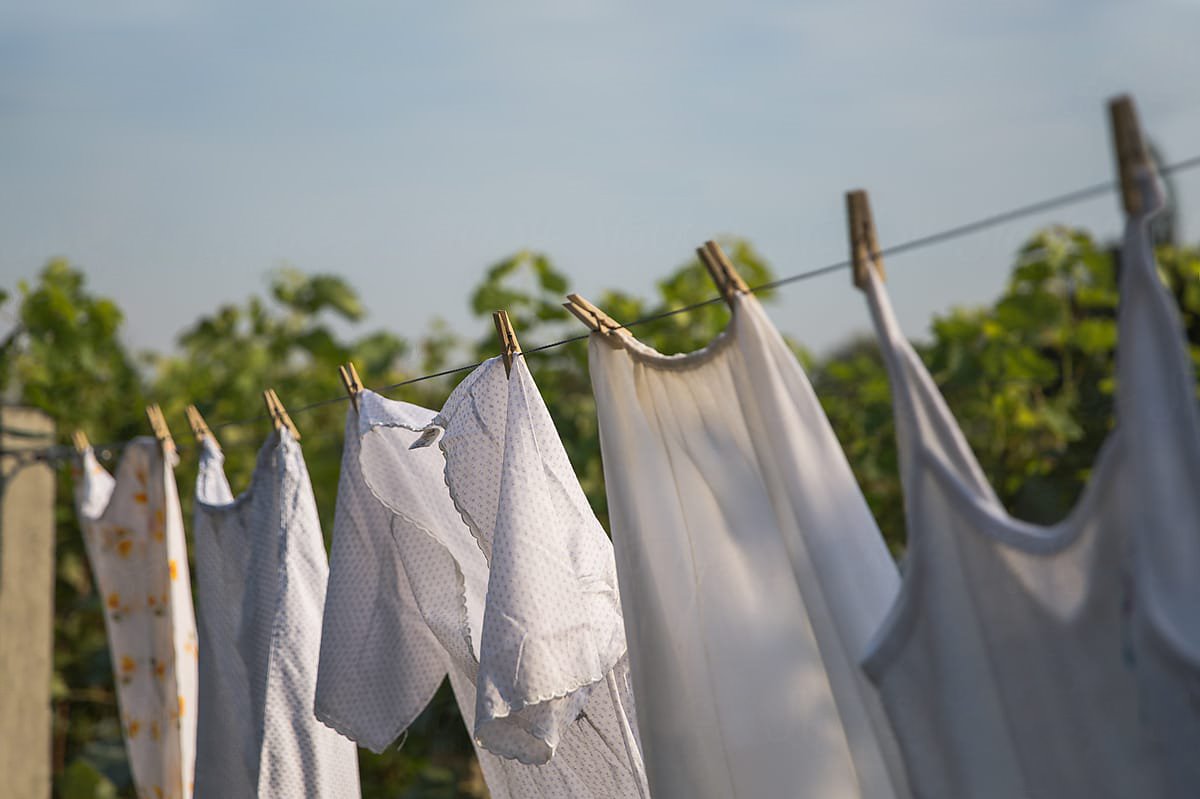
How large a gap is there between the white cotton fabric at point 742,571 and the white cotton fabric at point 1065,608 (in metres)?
0.10

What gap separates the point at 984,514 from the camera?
792mm

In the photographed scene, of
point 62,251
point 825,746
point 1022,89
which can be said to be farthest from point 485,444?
point 62,251

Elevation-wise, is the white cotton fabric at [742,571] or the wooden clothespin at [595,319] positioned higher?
the wooden clothespin at [595,319]

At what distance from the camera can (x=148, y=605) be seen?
187cm

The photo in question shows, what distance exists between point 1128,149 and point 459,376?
7.31ft

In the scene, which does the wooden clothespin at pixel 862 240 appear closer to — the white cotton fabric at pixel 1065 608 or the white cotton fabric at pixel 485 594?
the white cotton fabric at pixel 1065 608

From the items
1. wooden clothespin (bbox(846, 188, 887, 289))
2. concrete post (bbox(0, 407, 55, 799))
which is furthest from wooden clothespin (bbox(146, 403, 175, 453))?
wooden clothespin (bbox(846, 188, 887, 289))

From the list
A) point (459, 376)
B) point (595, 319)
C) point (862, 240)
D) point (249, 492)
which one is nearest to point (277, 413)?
point (249, 492)

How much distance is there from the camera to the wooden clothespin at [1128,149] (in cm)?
70

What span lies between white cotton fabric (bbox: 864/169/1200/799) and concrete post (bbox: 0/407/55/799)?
2.03 m

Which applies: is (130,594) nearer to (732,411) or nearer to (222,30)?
(732,411)

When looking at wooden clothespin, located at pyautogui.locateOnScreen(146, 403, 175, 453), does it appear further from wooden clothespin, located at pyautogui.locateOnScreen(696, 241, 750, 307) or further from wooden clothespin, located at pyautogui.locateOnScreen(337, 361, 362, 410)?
wooden clothespin, located at pyautogui.locateOnScreen(696, 241, 750, 307)

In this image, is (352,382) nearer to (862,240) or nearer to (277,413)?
(277,413)

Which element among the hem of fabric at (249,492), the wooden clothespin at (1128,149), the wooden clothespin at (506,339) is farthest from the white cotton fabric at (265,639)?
the wooden clothespin at (1128,149)
